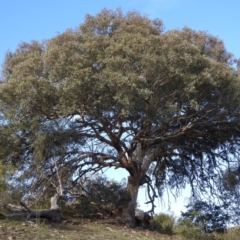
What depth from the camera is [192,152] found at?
2208 cm

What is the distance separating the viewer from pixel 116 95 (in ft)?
50.8

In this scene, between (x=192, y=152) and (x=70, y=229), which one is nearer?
(x=70, y=229)

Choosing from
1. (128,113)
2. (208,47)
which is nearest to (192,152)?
(208,47)

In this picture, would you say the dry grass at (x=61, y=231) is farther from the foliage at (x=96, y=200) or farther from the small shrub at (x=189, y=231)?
the foliage at (x=96, y=200)

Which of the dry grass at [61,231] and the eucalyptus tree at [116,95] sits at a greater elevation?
the eucalyptus tree at [116,95]

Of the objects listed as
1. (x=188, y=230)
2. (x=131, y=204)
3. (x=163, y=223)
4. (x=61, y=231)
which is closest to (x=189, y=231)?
(x=188, y=230)

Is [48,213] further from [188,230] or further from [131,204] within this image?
[188,230]

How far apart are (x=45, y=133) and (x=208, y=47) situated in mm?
8139

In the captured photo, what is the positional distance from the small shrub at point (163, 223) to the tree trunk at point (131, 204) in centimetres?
121

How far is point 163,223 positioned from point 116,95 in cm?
738

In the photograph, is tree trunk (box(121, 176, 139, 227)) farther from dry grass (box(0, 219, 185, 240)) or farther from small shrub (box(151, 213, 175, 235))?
small shrub (box(151, 213, 175, 235))

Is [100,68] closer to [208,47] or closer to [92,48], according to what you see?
[92,48]

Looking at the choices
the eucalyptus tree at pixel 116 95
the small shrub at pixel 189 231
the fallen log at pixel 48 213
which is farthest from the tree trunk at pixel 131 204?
the fallen log at pixel 48 213

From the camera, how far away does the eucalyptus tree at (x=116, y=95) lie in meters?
15.7
